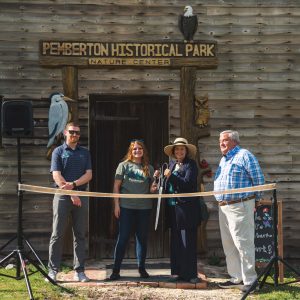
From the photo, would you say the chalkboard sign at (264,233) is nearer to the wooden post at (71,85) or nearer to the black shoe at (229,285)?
the black shoe at (229,285)

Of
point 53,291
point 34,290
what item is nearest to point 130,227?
point 53,291

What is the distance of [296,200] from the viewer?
322 inches

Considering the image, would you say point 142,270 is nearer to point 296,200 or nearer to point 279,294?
point 279,294

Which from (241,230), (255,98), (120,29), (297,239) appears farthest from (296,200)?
(120,29)

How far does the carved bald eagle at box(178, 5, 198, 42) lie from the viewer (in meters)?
8.03

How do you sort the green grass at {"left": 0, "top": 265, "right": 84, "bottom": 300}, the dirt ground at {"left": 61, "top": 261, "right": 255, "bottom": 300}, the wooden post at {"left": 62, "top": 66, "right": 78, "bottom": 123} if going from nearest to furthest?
the green grass at {"left": 0, "top": 265, "right": 84, "bottom": 300}, the dirt ground at {"left": 61, "top": 261, "right": 255, "bottom": 300}, the wooden post at {"left": 62, "top": 66, "right": 78, "bottom": 123}

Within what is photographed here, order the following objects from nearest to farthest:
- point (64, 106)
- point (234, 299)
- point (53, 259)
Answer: point (234, 299) < point (53, 259) < point (64, 106)

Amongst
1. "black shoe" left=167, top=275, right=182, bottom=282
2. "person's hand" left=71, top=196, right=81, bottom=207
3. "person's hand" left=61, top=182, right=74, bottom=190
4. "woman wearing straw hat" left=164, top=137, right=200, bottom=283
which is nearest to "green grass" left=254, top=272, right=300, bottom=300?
"woman wearing straw hat" left=164, top=137, right=200, bottom=283

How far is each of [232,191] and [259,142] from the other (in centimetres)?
243

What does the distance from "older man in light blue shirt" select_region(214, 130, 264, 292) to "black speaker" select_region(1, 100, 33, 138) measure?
8.42 ft

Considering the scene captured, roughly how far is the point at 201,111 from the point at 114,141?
4.68 ft

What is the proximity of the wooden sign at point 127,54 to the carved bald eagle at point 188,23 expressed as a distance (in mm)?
135

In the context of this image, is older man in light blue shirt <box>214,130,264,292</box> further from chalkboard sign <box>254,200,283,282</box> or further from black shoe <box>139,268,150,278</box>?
black shoe <box>139,268,150,278</box>

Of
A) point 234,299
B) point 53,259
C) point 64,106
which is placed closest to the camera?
point 234,299
